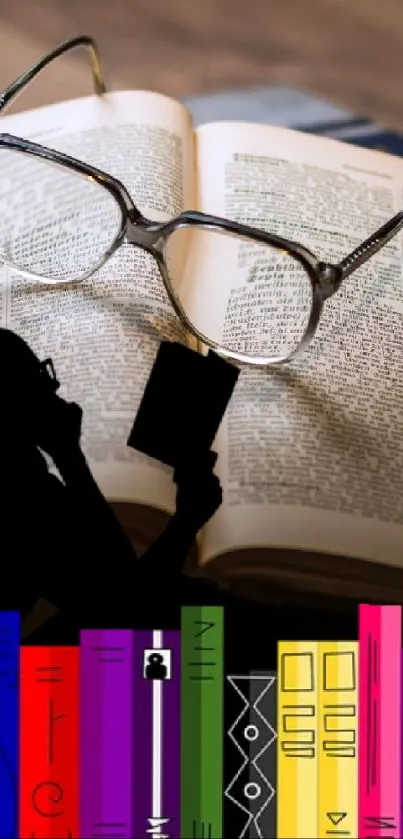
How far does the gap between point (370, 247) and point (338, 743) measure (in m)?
0.27

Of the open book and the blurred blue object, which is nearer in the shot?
the open book

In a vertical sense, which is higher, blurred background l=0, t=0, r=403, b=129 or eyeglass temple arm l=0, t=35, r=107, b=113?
blurred background l=0, t=0, r=403, b=129

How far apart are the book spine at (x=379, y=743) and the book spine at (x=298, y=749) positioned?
0.07 feet

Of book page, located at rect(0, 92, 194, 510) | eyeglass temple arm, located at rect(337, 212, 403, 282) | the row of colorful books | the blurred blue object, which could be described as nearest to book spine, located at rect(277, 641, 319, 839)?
the row of colorful books

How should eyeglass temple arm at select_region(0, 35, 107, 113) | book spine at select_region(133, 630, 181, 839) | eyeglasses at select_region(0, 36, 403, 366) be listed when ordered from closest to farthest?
book spine at select_region(133, 630, 181, 839), eyeglasses at select_region(0, 36, 403, 366), eyeglass temple arm at select_region(0, 35, 107, 113)

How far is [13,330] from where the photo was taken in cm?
57

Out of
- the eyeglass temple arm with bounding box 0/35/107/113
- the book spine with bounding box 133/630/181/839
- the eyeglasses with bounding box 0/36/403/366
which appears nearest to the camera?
the book spine with bounding box 133/630/181/839

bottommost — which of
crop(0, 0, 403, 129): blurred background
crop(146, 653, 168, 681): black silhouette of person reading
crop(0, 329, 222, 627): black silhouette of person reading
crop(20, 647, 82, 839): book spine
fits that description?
crop(20, 647, 82, 839): book spine

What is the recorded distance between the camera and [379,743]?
0.46m

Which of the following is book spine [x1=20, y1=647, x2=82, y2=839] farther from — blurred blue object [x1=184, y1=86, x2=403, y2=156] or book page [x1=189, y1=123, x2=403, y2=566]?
blurred blue object [x1=184, y1=86, x2=403, y2=156]

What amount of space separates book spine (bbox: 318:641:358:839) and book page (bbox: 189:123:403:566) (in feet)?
0.22

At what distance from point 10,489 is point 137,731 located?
0.14 meters

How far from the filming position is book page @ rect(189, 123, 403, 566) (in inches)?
20.3

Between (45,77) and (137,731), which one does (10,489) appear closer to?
(137,731)
